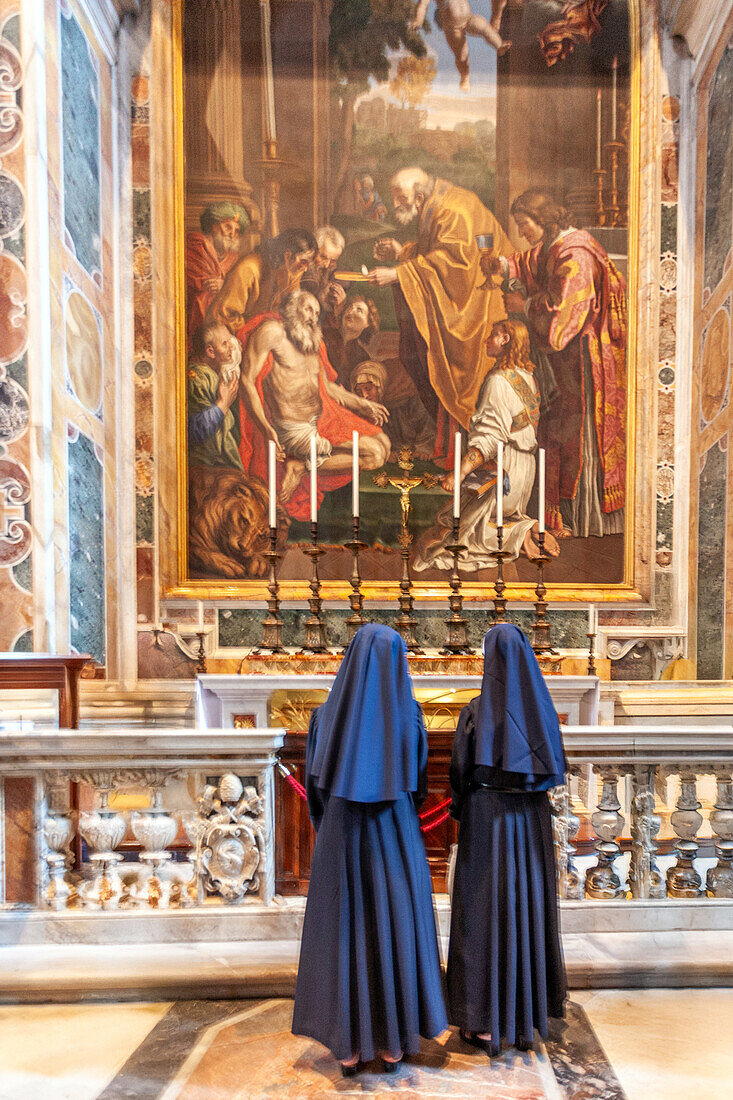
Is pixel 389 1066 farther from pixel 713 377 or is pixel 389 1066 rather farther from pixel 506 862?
pixel 713 377

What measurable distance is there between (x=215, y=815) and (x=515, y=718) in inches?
57.2

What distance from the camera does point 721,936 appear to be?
10.3 ft

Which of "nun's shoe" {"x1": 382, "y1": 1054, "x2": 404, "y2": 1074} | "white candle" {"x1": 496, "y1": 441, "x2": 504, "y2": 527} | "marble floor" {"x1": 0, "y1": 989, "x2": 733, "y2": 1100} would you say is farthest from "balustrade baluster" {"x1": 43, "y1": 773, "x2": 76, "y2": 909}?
"white candle" {"x1": 496, "y1": 441, "x2": 504, "y2": 527}

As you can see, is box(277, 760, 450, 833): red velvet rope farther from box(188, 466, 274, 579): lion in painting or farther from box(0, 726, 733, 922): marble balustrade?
box(188, 466, 274, 579): lion in painting

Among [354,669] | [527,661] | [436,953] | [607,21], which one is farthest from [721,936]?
[607,21]

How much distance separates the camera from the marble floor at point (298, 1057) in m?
2.33

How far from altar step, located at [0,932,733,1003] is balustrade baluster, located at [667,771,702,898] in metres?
0.21

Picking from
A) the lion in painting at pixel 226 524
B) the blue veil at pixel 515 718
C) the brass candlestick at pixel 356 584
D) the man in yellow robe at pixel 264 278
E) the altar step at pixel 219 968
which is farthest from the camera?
the man in yellow robe at pixel 264 278

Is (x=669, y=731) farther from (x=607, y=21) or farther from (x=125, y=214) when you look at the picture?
(x=607, y=21)

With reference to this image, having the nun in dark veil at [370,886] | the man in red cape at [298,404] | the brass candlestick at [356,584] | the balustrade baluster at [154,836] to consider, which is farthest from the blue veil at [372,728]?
the man in red cape at [298,404]

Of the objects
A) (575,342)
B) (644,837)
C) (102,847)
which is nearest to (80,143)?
(575,342)

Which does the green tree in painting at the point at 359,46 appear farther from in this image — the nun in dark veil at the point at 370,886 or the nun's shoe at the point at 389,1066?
the nun's shoe at the point at 389,1066

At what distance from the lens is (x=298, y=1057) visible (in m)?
2.52

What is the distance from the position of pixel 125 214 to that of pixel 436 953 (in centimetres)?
682
